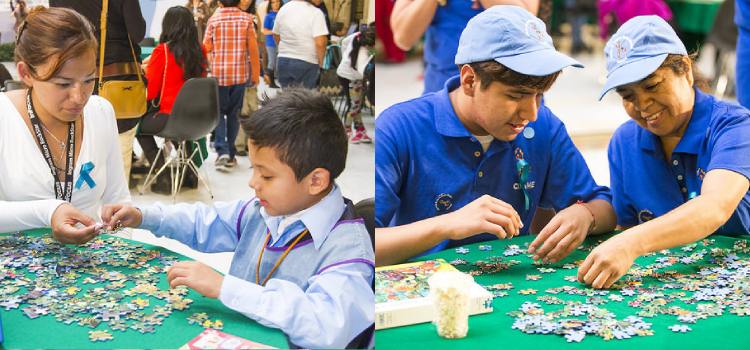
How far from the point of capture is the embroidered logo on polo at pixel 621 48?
267cm

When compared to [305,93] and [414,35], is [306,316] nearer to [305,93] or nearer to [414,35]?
[305,93]

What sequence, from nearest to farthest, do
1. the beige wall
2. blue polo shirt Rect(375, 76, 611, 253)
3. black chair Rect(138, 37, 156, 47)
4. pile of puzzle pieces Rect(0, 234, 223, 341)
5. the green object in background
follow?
the beige wall
pile of puzzle pieces Rect(0, 234, 223, 341)
black chair Rect(138, 37, 156, 47)
blue polo shirt Rect(375, 76, 611, 253)
the green object in background

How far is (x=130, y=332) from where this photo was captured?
1.79 m

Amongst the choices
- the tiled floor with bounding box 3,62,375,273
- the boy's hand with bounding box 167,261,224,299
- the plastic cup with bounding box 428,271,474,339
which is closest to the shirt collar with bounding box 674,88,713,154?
the plastic cup with bounding box 428,271,474,339

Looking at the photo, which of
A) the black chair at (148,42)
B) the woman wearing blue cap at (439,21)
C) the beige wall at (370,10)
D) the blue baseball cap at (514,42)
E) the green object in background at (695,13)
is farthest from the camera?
the green object in background at (695,13)

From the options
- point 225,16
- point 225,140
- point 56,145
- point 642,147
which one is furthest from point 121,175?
point 642,147

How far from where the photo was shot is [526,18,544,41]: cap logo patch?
2443 millimetres

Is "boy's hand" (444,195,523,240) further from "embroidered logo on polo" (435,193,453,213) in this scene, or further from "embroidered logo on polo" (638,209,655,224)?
"embroidered logo on polo" (638,209,655,224)

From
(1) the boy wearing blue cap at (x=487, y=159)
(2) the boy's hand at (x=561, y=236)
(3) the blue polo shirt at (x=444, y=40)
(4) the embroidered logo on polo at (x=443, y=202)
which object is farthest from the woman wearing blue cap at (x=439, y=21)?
(2) the boy's hand at (x=561, y=236)

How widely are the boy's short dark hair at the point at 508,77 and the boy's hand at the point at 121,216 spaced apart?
1.03 meters

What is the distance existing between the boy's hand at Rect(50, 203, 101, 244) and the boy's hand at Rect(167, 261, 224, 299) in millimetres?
285

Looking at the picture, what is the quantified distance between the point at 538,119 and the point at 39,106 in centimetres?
143

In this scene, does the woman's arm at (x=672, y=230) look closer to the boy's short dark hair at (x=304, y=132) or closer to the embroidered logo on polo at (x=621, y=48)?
the embroidered logo on polo at (x=621, y=48)

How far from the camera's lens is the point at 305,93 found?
1770mm
